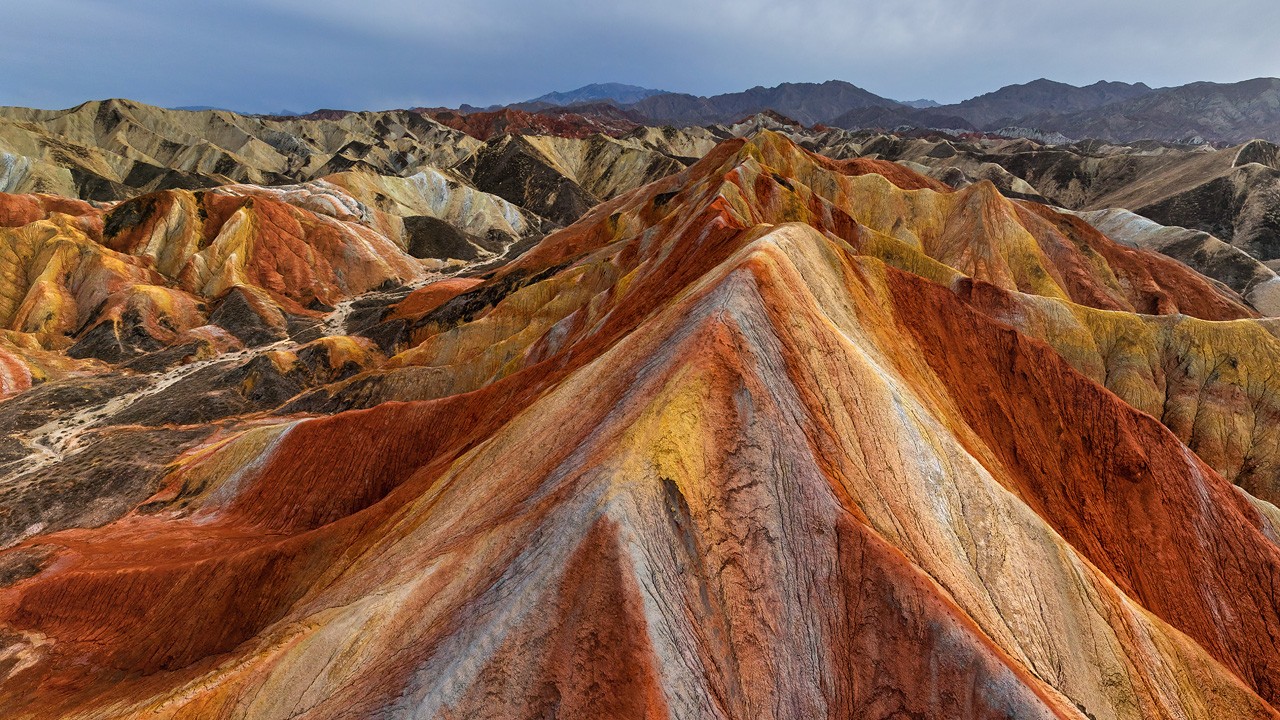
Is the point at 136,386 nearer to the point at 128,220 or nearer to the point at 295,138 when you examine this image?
the point at 128,220

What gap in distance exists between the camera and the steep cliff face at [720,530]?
40.3 feet

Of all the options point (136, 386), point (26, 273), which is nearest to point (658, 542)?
point (136, 386)

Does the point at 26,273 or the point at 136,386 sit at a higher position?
the point at 26,273

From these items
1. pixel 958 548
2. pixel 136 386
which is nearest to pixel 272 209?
pixel 136 386

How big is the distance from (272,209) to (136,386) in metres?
36.9

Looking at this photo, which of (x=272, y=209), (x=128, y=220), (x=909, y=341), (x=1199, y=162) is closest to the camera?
(x=909, y=341)

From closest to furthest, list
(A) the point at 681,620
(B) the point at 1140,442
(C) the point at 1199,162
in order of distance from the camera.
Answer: (A) the point at 681,620 → (B) the point at 1140,442 → (C) the point at 1199,162

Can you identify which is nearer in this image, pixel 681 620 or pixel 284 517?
pixel 681 620

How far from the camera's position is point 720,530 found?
44.9 feet

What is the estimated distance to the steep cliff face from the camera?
12.3 m

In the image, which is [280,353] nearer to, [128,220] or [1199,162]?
[128,220]

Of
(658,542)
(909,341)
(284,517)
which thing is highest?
(909,341)

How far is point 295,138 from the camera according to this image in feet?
541

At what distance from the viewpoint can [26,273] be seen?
58969mm
